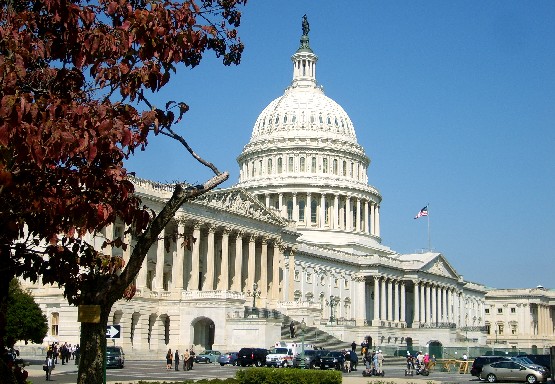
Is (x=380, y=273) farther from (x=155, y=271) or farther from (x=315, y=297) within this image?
(x=155, y=271)

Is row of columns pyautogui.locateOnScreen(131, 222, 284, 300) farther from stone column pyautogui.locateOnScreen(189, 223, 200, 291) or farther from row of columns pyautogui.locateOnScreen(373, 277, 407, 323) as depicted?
row of columns pyautogui.locateOnScreen(373, 277, 407, 323)

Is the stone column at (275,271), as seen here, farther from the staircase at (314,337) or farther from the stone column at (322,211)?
the stone column at (322,211)

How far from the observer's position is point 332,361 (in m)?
63.4

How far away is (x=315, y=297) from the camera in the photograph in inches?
4680

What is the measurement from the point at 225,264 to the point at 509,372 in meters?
39.0

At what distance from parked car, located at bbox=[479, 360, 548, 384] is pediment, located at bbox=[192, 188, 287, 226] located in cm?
3727

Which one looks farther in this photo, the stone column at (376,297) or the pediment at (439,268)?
the pediment at (439,268)

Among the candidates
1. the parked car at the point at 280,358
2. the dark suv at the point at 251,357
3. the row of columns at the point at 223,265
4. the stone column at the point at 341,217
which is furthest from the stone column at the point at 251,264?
the stone column at the point at 341,217

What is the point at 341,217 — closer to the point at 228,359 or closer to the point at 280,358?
the point at 228,359

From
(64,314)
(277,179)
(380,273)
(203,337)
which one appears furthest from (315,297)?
(64,314)

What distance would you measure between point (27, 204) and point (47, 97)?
1814 millimetres

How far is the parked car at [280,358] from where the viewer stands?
Answer: 63.5 metres

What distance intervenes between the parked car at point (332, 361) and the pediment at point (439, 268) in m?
78.0

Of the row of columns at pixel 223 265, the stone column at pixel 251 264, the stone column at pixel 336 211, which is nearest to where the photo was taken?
the row of columns at pixel 223 265
